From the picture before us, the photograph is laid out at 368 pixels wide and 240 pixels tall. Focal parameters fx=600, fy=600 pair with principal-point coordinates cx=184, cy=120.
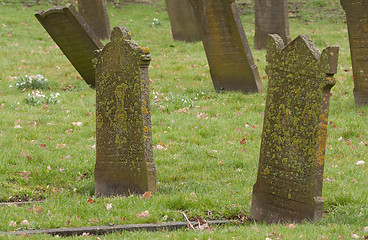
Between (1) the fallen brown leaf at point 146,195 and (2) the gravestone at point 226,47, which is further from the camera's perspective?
(2) the gravestone at point 226,47

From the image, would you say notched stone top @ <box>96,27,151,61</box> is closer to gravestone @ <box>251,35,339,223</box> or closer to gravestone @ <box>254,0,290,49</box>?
gravestone @ <box>251,35,339,223</box>

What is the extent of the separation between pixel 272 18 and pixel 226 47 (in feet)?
14.9

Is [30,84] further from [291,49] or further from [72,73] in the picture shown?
[291,49]

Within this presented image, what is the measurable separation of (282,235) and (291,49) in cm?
190

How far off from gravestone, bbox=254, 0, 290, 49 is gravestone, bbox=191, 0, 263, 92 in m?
4.10

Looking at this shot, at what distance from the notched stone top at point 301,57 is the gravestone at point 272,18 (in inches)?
396

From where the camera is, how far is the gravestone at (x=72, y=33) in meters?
11.9

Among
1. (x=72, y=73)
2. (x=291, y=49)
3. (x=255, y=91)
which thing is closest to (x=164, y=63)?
(x=72, y=73)

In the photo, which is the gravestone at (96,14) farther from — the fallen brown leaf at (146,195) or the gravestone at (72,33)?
the fallen brown leaf at (146,195)

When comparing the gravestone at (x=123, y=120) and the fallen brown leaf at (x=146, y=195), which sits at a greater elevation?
the gravestone at (x=123, y=120)

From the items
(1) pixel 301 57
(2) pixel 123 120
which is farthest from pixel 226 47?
(1) pixel 301 57

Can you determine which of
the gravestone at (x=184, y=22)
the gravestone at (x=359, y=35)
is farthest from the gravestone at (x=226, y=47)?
the gravestone at (x=184, y=22)

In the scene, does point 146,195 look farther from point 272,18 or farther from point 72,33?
point 272,18

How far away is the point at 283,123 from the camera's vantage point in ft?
19.8
